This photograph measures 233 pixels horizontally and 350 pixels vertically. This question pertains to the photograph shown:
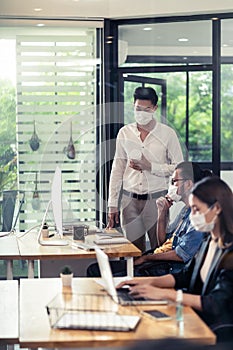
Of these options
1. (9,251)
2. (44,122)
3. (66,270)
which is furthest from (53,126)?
(66,270)

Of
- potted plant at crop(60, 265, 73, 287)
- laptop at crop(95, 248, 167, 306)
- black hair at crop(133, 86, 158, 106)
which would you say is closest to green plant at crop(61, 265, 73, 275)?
potted plant at crop(60, 265, 73, 287)

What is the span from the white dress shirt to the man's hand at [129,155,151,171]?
0.04ft

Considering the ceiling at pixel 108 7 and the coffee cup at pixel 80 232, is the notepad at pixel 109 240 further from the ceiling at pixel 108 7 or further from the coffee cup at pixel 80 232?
the ceiling at pixel 108 7

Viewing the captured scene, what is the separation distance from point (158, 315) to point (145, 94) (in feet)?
4.19

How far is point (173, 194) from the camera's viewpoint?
3051 millimetres

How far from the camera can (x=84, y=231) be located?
3406mm

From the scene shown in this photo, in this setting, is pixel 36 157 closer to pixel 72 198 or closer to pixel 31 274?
pixel 72 198

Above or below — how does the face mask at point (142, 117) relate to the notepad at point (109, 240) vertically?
above

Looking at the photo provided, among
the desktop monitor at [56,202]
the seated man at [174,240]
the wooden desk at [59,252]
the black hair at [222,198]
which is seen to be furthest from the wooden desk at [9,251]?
the black hair at [222,198]

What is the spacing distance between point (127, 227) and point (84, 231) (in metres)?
0.22

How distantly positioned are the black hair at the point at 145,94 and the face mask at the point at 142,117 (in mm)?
67

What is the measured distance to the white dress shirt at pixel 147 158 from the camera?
3.15 m

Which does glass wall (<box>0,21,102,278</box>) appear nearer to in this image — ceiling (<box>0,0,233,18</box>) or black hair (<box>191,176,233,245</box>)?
ceiling (<box>0,0,233,18</box>)

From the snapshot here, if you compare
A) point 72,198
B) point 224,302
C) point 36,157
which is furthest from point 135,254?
point 224,302
